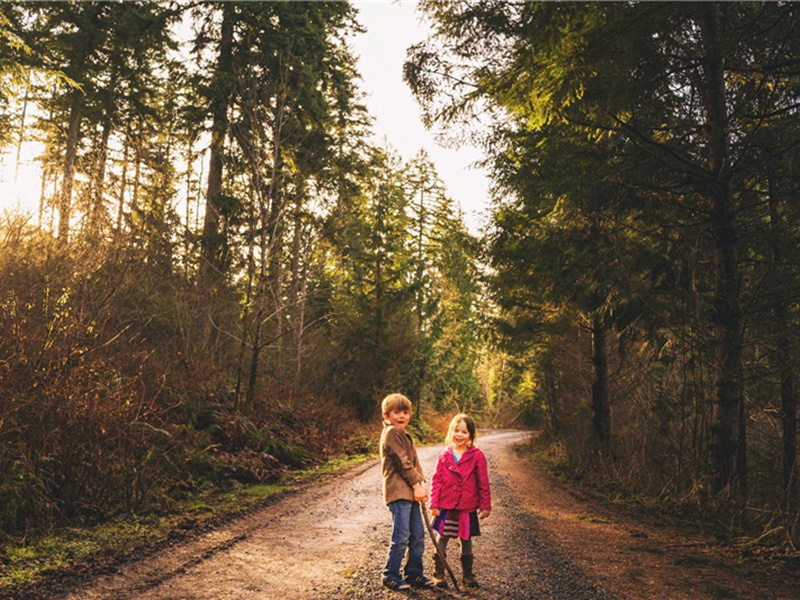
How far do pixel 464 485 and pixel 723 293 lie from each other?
4936 millimetres

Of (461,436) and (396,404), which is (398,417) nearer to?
(396,404)

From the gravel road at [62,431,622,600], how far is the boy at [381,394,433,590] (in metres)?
0.22

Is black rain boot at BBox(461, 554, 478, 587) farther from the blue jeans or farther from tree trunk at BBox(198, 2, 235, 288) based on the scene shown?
tree trunk at BBox(198, 2, 235, 288)

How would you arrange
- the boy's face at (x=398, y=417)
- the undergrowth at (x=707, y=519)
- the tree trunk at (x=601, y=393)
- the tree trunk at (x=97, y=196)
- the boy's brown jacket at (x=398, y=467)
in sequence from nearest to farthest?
the boy's brown jacket at (x=398, y=467), the boy's face at (x=398, y=417), the undergrowth at (x=707, y=519), the tree trunk at (x=97, y=196), the tree trunk at (x=601, y=393)

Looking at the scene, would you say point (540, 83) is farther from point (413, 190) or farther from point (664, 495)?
point (413, 190)

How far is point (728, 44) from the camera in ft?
22.9

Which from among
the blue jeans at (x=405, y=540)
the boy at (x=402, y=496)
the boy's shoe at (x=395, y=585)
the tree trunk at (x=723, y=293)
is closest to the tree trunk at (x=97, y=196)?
the boy at (x=402, y=496)

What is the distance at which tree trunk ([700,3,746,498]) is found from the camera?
25.2 ft


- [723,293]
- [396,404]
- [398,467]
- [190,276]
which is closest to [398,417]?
[396,404]

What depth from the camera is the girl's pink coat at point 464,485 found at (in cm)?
533

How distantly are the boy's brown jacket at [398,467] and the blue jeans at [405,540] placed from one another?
0.29 feet

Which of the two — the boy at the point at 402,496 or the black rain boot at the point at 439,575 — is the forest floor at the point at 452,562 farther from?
the boy at the point at 402,496

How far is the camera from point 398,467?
5.18m

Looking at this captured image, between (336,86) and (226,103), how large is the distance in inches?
162
